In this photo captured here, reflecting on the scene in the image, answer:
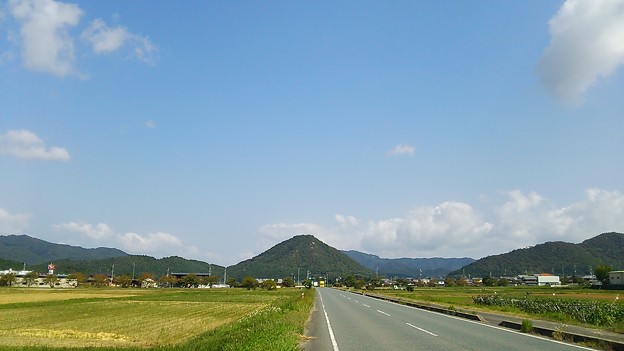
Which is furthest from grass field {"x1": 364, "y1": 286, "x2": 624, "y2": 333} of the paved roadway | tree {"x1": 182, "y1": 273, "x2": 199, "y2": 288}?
tree {"x1": 182, "y1": 273, "x2": 199, "y2": 288}

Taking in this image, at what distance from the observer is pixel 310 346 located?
15039 mm

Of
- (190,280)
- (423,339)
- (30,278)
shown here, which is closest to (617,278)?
(423,339)

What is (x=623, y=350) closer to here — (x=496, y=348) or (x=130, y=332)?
(x=496, y=348)

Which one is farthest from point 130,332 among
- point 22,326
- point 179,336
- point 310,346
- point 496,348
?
point 496,348

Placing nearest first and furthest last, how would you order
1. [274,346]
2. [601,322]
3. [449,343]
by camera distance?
[274,346] < [449,343] < [601,322]

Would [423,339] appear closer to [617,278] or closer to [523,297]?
[523,297]

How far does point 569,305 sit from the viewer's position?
1195 inches

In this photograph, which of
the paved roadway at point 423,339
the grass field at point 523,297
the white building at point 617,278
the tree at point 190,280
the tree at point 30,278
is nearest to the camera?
the paved roadway at point 423,339

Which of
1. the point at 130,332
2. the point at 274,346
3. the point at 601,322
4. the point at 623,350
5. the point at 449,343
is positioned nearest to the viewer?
the point at 274,346

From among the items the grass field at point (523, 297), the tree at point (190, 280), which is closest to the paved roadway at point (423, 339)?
the grass field at point (523, 297)

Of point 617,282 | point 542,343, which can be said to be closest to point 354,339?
point 542,343

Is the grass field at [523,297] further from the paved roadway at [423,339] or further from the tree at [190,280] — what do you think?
the tree at [190,280]

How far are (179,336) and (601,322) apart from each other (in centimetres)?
1953

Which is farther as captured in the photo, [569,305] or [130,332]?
[569,305]
